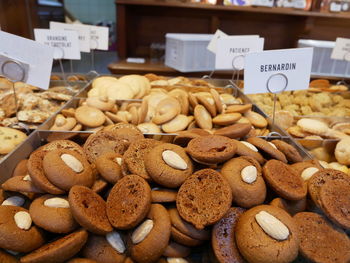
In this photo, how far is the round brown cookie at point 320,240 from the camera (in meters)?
0.77

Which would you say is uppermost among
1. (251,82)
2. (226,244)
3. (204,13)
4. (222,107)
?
(204,13)

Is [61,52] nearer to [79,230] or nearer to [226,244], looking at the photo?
[79,230]

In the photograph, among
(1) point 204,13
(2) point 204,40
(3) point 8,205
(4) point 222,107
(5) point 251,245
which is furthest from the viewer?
(1) point 204,13

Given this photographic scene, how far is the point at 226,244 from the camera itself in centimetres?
79

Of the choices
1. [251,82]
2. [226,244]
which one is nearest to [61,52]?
[251,82]

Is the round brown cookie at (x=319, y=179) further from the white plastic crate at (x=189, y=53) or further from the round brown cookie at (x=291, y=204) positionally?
the white plastic crate at (x=189, y=53)

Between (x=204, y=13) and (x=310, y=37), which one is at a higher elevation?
(x=204, y=13)

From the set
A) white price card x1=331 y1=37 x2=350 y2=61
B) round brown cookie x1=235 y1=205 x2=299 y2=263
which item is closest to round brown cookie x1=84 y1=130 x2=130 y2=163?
round brown cookie x1=235 y1=205 x2=299 y2=263

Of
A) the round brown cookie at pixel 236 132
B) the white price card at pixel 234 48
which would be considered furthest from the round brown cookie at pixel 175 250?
the white price card at pixel 234 48

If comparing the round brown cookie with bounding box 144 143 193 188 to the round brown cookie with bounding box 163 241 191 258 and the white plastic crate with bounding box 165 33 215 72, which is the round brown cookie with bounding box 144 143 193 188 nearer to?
the round brown cookie with bounding box 163 241 191 258

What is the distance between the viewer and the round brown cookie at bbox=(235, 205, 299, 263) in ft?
2.36

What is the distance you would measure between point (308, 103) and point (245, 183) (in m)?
1.43

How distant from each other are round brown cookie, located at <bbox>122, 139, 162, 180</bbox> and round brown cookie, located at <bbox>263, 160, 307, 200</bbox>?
39 centimetres

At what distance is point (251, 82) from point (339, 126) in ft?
2.23
